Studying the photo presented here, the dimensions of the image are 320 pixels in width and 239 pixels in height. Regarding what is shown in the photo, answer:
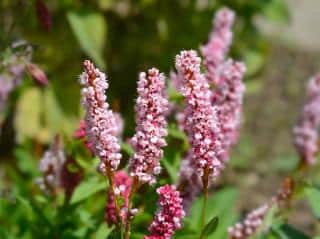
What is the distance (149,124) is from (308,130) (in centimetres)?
127

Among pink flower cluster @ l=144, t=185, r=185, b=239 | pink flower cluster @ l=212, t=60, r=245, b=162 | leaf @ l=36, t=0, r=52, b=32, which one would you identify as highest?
leaf @ l=36, t=0, r=52, b=32

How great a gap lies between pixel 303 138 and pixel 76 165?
89 cm

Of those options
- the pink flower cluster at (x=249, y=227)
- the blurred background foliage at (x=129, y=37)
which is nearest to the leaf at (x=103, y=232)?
the pink flower cluster at (x=249, y=227)

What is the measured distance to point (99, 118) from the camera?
164 cm

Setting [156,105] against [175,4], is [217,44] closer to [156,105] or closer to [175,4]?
[156,105]

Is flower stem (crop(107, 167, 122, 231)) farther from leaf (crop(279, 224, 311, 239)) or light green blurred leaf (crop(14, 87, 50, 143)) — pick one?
light green blurred leaf (crop(14, 87, 50, 143))

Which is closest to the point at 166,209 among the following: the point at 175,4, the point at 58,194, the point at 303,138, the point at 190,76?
the point at 190,76

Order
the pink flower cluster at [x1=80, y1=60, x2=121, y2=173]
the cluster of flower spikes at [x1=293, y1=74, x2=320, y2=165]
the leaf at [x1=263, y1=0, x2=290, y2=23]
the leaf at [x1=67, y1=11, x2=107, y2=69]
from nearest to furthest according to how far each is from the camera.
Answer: the pink flower cluster at [x1=80, y1=60, x2=121, y2=173] → the cluster of flower spikes at [x1=293, y1=74, x2=320, y2=165] → the leaf at [x1=67, y1=11, x2=107, y2=69] → the leaf at [x1=263, y1=0, x2=290, y2=23]

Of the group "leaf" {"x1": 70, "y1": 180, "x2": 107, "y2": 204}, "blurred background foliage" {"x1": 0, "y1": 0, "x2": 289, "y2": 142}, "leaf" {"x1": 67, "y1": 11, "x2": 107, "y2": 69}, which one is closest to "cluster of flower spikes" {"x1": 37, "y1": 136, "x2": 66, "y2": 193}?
"leaf" {"x1": 70, "y1": 180, "x2": 107, "y2": 204}

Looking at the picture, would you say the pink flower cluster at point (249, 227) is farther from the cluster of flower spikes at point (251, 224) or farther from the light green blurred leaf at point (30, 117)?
the light green blurred leaf at point (30, 117)

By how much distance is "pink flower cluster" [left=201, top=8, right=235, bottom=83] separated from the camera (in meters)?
2.22

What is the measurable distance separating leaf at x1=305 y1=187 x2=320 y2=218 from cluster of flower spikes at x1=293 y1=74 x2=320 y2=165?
52 centimetres

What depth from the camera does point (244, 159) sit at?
4.03m

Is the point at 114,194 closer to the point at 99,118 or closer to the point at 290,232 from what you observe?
the point at 99,118
